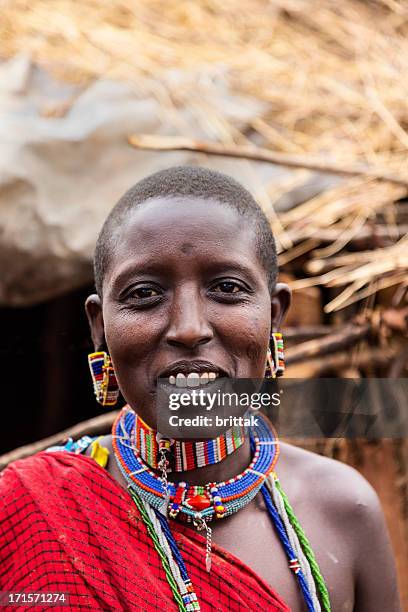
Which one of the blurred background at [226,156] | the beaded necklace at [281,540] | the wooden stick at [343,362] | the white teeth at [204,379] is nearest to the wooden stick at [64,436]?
the beaded necklace at [281,540]

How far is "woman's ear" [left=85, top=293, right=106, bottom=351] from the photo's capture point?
1.33 meters

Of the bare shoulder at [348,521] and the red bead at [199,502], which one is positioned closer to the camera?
the red bead at [199,502]

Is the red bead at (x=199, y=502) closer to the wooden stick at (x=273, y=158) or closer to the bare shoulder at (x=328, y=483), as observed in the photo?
the bare shoulder at (x=328, y=483)

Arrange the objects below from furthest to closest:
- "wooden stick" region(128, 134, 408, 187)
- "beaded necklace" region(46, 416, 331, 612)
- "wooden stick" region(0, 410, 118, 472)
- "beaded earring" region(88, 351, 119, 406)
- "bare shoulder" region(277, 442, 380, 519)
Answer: "wooden stick" region(128, 134, 408, 187)
"wooden stick" region(0, 410, 118, 472)
"bare shoulder" region(277, 442, 380, 519)
"beaded earring" region(88, 351, 119, 406)
"beaded necklace" region(46, 416, 331, 612)

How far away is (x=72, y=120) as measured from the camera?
9.02 ft

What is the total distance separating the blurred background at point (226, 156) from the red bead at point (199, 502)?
0.81 metres

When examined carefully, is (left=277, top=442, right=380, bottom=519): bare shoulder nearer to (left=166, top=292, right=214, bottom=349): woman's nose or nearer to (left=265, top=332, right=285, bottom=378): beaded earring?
(left=265, top=332, right=285, bottom=378): beaded earring

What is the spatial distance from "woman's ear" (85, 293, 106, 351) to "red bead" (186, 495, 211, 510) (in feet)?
1.07

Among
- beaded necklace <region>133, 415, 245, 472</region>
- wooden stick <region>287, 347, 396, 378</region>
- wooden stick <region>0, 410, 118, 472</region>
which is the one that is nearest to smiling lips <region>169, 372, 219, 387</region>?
beaded necklace <region>133, 415, 245, 472</region>

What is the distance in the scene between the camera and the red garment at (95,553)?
1175 mm

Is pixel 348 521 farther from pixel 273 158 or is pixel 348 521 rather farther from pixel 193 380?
pixel 273 158

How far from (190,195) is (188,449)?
452 mm

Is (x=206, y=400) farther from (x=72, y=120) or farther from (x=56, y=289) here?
(x=72, y=120)

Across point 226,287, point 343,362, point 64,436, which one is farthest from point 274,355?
point 343,362
